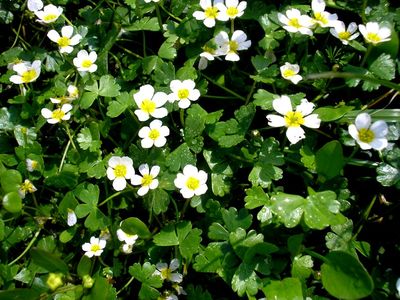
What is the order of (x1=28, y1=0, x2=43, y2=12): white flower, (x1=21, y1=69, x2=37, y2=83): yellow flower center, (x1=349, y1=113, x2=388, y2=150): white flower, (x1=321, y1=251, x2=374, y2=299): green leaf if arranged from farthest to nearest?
(x1=28, y1=0, x2=43, y2=12): white flower → (x1=21, y1=69, x2=37, y2=83): yellow flower center → (x1=349, y1=113, x2=388, y2=150): white flower → (x1=321, y1=251, x2=374, y2=299): green leaf

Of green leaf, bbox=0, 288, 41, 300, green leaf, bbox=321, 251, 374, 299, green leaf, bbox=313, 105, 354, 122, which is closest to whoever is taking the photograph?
green leaf, bbox=321, 251, 374, 299

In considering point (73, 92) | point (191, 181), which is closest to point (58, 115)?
point (73, 92)

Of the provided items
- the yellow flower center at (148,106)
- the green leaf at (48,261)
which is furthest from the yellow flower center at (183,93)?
the green leaf at (48,261)

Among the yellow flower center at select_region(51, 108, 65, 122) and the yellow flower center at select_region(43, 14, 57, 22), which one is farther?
the yellow flower center at select_region(43, 14, 57, 22)

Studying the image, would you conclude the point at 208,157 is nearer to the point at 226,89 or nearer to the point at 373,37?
the point at 226,89

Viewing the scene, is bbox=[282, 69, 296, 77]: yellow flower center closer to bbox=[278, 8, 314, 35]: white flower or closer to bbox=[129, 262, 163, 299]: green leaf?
bbox=[278, 8, 314, 35]: white flower

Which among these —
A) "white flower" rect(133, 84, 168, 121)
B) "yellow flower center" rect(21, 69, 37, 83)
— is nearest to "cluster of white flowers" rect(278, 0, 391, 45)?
"white flower" rect(133, 84, 168, 121)
